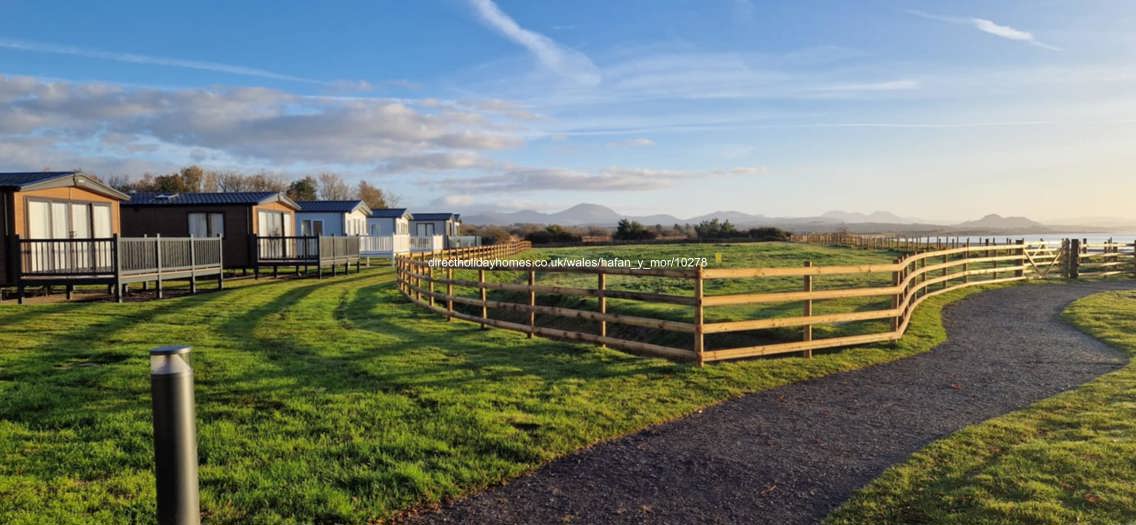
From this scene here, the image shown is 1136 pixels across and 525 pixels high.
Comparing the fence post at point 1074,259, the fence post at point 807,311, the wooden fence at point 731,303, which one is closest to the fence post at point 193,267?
the wooden fence at point 731,303

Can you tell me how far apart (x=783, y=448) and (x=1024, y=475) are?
5.90ft

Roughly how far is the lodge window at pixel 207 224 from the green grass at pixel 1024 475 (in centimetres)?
2764

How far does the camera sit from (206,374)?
26.8 feet

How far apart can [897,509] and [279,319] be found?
12.4 metres

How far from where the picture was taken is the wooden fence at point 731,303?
32.8 feet

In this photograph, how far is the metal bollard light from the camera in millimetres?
3256

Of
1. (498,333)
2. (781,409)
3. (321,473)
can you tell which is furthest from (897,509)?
(498,333)

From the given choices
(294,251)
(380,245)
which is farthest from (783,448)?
(380,245)

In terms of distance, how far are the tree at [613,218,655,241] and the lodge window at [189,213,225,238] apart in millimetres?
50292

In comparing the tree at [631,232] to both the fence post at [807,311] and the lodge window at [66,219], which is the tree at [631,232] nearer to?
the lodge window at [66,219]

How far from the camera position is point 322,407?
6.85 m

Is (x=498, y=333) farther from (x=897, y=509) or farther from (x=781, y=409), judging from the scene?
(x=897, y=509)

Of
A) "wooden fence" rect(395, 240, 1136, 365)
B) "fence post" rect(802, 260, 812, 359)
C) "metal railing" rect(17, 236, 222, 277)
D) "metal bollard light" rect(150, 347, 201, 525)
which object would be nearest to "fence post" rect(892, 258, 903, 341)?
"wooden fence" rect(395, 240, 1136, 365)

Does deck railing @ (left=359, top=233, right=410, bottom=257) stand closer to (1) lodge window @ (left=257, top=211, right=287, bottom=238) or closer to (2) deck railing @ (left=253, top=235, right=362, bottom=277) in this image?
(1) lodge window @ (left=257, top=211, right=287, bottom=238)
